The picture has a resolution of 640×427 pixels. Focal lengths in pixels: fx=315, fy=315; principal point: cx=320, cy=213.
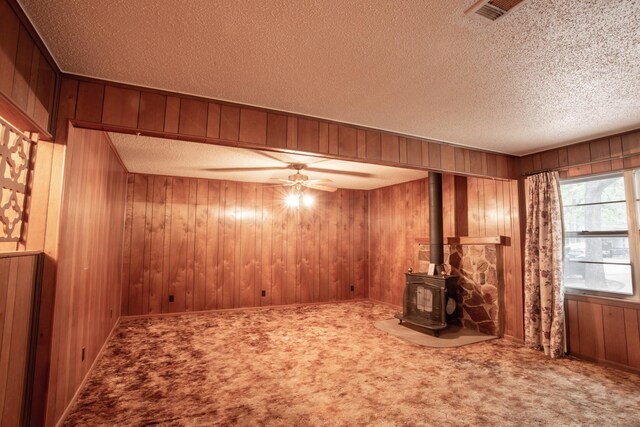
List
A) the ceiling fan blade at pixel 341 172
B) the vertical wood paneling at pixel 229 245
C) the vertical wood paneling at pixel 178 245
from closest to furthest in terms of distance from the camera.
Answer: the ceiling fan blade at pixel 341 172
the vertical wood paneling at pixel 178 245
the vertical wood paneling at pixel 229 245

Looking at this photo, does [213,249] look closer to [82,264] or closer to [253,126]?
[82,264]

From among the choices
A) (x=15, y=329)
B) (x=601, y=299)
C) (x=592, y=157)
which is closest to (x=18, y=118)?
(x=15, y=329)

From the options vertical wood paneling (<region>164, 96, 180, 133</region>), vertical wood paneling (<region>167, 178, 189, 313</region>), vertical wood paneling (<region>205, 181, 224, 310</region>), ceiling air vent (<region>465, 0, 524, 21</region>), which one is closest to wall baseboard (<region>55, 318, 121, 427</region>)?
vertical wood paneling (<region>167, 178, 189, 313</region>)

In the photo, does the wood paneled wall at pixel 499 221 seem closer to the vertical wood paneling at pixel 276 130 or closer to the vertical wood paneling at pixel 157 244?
the vertical wood paneling at pixel 276 130

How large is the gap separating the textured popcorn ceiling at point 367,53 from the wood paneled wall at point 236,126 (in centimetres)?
10

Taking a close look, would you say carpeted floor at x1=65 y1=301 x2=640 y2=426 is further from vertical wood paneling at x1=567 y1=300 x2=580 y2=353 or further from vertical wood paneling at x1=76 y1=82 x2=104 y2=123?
vertical wood paneling at x1=76 y1=82 x2=104 y2=123

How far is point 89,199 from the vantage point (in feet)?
8.93

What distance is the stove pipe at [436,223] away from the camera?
4.61 metres

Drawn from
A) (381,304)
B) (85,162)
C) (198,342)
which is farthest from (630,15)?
(381,304)

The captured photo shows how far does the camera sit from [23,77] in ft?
5.14

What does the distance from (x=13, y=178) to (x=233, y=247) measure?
13.4 ft

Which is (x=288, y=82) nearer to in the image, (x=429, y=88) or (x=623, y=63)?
(x=429, y=88)

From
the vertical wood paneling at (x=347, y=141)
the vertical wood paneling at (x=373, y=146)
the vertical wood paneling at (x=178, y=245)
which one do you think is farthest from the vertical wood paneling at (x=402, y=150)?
the vertical wood paneling at (x=178, y=245)

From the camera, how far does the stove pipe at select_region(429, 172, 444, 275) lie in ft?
15.1
